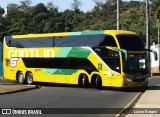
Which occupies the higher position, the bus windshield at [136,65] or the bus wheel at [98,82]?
the bus windshield at [136,65]

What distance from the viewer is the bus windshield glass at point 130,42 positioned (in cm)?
2656

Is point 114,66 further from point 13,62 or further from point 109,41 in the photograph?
point 13,62

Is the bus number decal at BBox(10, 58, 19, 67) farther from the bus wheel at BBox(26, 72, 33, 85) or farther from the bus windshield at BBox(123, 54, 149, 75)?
the bus windshield at BBox(123, 54, 149, 75)

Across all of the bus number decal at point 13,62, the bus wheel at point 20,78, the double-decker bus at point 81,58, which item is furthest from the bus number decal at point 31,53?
the bus wheel at point 20,78

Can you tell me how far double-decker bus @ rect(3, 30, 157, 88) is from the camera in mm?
26625

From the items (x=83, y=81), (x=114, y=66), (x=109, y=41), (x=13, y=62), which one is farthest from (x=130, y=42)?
(x=13, y=62)

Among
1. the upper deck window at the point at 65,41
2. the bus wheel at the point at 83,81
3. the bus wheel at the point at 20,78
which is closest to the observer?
the upper deck window at the point at 65,41

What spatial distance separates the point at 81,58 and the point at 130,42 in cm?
353

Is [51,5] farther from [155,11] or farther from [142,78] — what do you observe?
[142,78]

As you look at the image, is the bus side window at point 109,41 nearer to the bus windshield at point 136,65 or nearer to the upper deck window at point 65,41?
the upper deck window at point 65,41

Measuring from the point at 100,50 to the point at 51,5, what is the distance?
133m

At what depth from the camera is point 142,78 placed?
27078 mm

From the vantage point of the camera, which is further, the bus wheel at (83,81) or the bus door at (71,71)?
the bus door at (71,71)

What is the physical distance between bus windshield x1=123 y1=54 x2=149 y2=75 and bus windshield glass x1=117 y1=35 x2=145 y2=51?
0.43 metres
